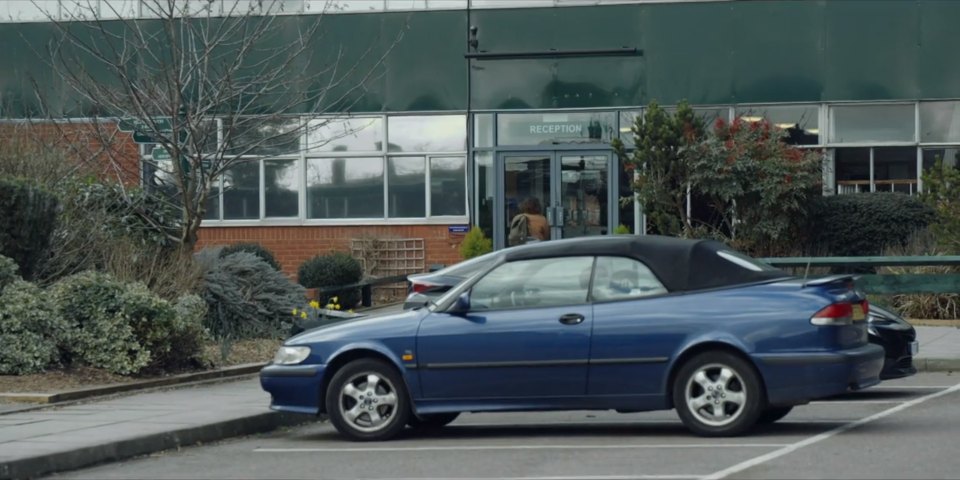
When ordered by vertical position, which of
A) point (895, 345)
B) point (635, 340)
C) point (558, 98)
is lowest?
point (895, 345)

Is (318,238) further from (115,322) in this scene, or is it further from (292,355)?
(292,355)

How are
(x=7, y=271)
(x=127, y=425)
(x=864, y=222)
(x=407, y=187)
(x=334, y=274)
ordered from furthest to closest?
(x=407, y=187)
(x=864, y=222)
(x=334, y=274)
(x=7, y=271)
(x=127, y=425)

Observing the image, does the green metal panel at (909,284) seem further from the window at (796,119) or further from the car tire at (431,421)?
the car tire at (431,421)

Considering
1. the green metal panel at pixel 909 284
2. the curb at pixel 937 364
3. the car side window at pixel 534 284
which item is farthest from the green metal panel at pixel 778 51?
the car side window at pixel 534 284

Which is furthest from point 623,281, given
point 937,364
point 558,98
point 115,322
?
point 558,98

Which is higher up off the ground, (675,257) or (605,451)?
(675,257)

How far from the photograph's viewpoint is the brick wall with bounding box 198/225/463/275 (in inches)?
1100

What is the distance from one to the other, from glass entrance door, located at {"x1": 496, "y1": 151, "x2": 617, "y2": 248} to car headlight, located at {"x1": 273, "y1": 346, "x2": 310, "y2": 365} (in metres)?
15.9

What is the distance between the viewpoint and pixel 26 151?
1822 cm

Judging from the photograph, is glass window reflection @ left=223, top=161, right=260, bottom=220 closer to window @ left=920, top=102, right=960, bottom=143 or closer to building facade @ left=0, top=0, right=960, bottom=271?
building facade @ left=0, top=0, right=960, bottom=271

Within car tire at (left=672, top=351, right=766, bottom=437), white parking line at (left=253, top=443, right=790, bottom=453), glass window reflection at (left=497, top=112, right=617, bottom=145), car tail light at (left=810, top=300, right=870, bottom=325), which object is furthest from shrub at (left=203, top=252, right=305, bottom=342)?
glass window reflection at (left=497, top=112, right=617, bottom=145)

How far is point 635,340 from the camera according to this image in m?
10.7

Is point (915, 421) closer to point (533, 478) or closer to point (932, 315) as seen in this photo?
point (533, 478)

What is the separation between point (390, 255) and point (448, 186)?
174cm
